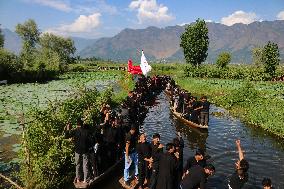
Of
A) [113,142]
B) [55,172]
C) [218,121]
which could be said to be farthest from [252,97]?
[55,172]

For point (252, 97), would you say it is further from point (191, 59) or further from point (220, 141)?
point (191, 59)

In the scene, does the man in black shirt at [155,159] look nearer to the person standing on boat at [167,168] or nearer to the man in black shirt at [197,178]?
the person standing on boat at [167,168]

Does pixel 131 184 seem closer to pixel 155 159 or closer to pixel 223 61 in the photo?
pixel 155 159

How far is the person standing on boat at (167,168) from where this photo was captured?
9695mm

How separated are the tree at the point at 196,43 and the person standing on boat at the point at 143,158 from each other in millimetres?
84805

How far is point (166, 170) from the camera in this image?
973 centimetres

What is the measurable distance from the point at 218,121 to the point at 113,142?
1471 cm

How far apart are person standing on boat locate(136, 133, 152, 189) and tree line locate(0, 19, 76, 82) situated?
203ft

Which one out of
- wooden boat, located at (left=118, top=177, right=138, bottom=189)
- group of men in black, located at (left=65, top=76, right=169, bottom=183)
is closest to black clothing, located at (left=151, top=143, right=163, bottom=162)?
group of men in black, located at (left=65, top=76, right=169, bottom=183)

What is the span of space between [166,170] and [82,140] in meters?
3.82

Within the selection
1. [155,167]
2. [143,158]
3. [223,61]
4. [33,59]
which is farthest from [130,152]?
[33,59]

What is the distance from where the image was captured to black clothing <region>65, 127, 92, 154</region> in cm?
1238

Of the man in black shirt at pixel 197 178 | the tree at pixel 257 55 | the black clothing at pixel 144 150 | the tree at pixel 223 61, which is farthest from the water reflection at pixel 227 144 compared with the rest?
the tree at pixel 257 55

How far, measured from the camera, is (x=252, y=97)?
33062 mm
